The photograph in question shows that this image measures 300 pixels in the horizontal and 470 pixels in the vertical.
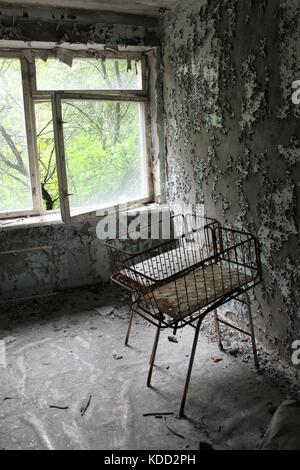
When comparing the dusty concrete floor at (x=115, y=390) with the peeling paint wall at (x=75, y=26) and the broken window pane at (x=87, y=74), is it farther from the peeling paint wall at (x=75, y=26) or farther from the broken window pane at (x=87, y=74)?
the peeling paint wall at (x=75, y=26)

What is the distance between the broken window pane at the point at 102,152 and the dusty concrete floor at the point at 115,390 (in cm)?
110

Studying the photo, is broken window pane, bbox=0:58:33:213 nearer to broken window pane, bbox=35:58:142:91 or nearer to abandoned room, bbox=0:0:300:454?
abandoned room, bbox=0:0:300:454

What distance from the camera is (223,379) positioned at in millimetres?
2398

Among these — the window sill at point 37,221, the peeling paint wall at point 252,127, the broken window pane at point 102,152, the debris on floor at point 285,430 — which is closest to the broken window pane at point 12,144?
the window sill at point 37,221

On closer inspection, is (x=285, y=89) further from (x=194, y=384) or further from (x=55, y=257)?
(x=55, y=257)

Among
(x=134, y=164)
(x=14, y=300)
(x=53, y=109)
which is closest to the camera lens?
(x=53, y=109)

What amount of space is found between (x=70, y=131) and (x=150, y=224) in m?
1.10

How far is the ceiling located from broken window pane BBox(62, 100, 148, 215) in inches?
28.2

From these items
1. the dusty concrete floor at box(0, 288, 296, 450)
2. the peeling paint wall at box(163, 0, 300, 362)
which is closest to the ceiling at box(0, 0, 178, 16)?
the peeling paint wall at box(163, 0, 300, 362)

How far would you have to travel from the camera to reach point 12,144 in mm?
3529

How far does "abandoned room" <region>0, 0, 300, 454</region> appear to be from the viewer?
6.98 ft
